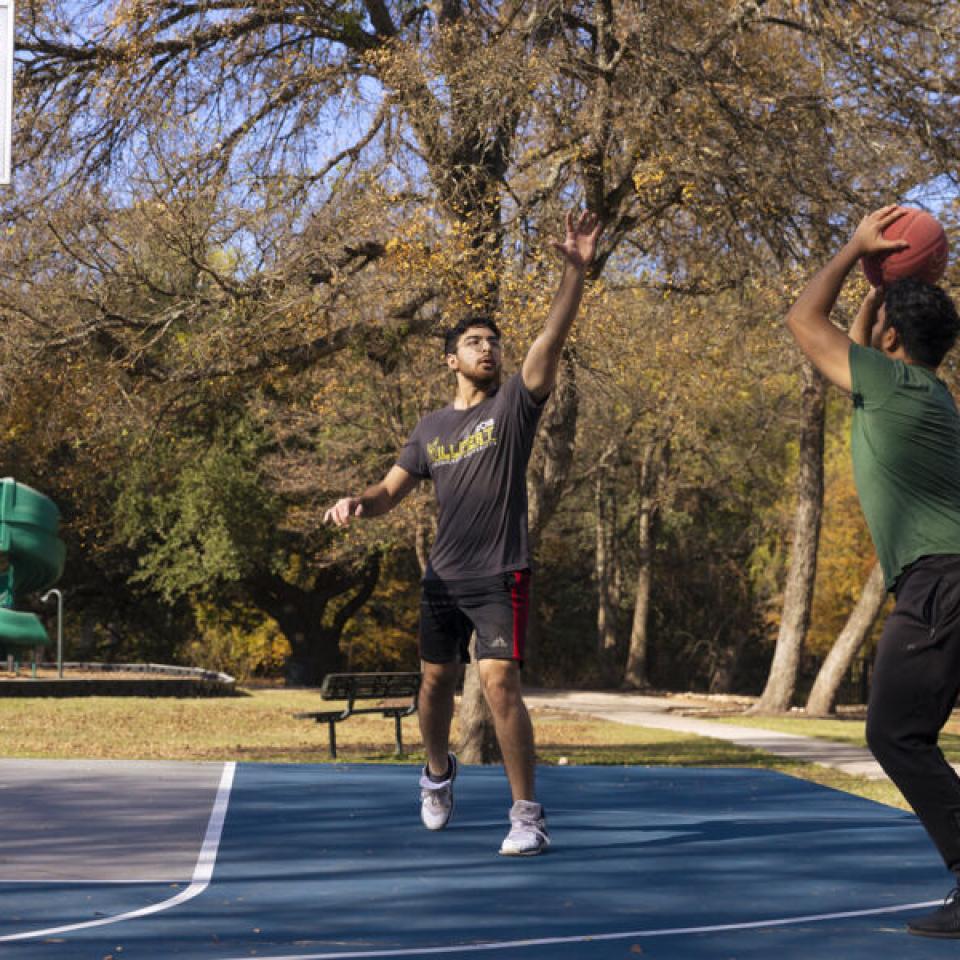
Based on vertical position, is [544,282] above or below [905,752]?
above

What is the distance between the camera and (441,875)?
589 centimetres

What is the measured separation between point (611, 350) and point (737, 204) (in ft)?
6.26

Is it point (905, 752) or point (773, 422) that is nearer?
point (905, 752)

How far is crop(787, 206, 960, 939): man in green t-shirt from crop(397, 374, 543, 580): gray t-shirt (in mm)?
2239

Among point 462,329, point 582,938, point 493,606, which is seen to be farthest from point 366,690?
point 582,938

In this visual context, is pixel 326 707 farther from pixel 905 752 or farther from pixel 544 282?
pixel 905 752

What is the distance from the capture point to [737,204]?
42.5 feet

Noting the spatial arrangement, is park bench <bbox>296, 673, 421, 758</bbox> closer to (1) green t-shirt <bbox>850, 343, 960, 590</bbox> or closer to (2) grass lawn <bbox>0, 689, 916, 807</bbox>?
(2) grass lawn <bbox>0, 689, 916, 807</bbox>

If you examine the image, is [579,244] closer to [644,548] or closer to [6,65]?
[6,65]

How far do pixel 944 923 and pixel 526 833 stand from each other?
2186 mm

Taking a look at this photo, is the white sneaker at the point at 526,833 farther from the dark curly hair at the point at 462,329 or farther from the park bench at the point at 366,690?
the park bench at the point at 366,690

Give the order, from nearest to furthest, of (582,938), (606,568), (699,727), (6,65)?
(582,938), (6,65), (699,727), (606,568)

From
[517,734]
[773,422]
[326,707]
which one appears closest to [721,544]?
[773,422]

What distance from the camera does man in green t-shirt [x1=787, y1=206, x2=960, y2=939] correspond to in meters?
4.67
